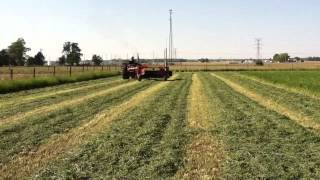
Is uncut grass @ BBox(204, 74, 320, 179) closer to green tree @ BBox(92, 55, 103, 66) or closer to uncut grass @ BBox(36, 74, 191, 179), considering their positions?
uncut grass @ BBox(36, 74, 191, 179)

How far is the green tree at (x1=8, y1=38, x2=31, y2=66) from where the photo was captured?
187500 mm

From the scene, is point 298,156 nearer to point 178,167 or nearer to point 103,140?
point 178,167

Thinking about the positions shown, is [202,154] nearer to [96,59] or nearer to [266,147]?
[266,147]

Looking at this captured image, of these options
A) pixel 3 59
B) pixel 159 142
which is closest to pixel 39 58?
pixel 3 59

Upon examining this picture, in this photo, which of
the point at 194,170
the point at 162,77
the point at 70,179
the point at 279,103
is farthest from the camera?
the point at 162,77

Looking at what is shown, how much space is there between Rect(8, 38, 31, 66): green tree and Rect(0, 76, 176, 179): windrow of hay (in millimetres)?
174728

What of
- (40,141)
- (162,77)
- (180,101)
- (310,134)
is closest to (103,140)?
(40,141)

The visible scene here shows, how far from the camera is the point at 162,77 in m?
49.3

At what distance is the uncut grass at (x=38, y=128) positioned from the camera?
11.7 meters

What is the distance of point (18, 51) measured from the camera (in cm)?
19000

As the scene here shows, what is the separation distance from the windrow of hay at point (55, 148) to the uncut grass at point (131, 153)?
26cm

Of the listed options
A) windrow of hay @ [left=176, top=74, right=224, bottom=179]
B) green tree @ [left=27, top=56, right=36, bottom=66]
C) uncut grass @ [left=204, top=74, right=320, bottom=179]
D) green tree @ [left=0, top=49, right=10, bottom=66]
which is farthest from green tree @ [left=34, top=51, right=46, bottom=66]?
windrow of hay @ [left=176, top=74, right=224, bottom=179]

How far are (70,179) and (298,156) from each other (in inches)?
172

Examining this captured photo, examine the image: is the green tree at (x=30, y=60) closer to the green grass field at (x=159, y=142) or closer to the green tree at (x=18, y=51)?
the green tree at (x=18, y=51)
